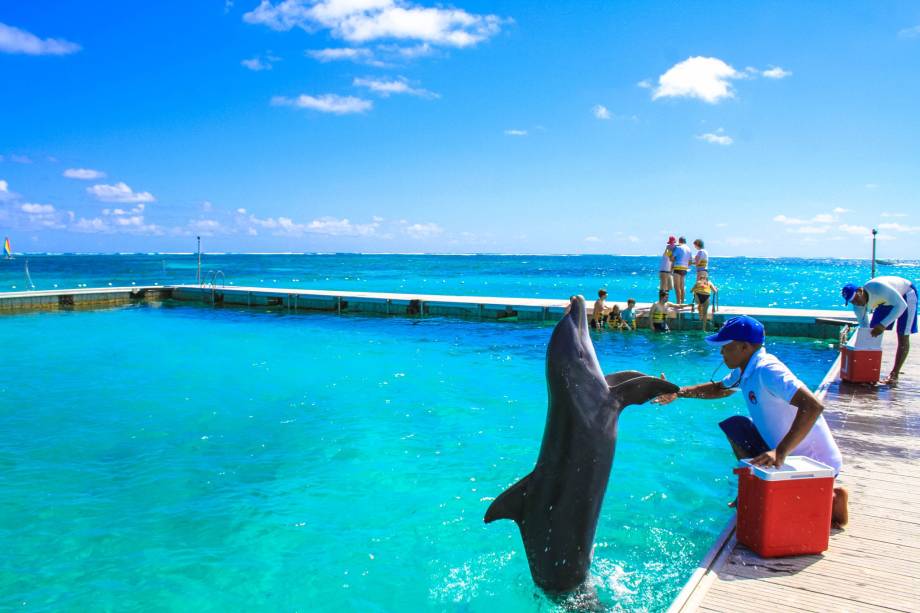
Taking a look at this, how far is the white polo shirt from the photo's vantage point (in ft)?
13.7

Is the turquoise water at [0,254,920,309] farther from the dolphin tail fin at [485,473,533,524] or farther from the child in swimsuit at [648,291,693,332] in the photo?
the dolphin tail fin at [485,473,533,524]

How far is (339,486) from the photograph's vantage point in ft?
26.5

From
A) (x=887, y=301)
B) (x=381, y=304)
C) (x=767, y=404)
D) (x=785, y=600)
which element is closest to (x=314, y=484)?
(x=767, y=404)

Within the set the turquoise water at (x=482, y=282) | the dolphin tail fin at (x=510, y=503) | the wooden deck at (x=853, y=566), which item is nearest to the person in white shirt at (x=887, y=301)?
the wooden deck at (x=853, y=566)

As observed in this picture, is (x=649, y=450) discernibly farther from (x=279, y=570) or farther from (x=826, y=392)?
(x=279, y=570)

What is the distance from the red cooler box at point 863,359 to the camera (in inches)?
373

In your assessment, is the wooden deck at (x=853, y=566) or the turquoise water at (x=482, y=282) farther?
the turquoise water at (x=482, y=282)

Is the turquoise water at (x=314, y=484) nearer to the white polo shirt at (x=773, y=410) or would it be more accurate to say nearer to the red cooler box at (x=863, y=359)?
the white polo shirt at (x=773, y=410)

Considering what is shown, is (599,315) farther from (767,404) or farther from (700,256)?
(767,404)

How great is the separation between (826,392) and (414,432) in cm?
642

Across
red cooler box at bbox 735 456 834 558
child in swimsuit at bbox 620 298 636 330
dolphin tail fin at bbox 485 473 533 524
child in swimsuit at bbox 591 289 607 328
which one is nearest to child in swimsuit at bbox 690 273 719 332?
child in swimsuit at bbox 620 298 636 330

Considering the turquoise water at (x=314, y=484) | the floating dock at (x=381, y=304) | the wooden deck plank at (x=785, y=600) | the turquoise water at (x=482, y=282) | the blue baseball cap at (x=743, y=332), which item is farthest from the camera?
the turquoise water at (x=482, y=282)

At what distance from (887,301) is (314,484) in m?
8.46

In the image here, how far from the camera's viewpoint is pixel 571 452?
13.6 ft
